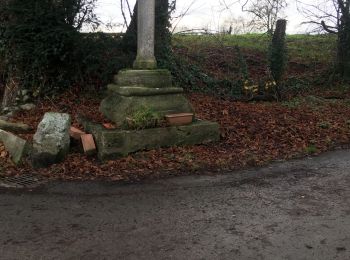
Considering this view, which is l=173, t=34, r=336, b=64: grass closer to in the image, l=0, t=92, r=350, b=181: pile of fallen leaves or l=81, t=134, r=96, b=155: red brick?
l=0, t=92, r=350, b=181: pile of fallen leaves

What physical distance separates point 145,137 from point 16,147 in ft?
6.19

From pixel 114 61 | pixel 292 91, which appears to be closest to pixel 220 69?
pixel 292 91

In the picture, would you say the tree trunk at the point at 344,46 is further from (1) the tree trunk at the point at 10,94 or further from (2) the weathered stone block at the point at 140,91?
(1) the tree trunk at the point at 10,94

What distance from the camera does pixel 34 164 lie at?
233 inches

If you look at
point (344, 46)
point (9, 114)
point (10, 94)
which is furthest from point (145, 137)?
point (344, 46)

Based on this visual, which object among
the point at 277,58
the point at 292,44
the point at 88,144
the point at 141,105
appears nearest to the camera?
the point at 88,144

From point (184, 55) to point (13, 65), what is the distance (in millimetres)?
5370

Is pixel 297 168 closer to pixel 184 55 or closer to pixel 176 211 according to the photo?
pixel 176 211

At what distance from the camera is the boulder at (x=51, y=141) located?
592cm

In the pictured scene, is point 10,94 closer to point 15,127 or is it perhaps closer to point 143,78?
point 15,127

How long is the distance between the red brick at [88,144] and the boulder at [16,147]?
796 mm

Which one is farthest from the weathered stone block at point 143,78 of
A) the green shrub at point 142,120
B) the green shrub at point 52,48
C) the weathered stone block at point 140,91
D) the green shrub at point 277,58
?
the green shrub at point 277,58

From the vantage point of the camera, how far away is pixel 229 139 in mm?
7309

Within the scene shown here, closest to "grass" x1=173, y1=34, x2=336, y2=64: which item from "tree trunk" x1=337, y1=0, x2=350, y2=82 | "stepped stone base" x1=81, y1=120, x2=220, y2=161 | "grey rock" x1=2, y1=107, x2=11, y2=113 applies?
"tree trunk" x1=337, y1=0, x2=350, y2=82
